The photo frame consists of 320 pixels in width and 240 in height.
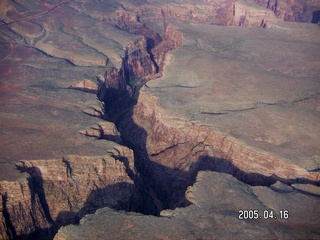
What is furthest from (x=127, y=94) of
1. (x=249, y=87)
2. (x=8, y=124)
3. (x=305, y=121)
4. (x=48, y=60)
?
(x=305, y=121)

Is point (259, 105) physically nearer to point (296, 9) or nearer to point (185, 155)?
point (185, 155)

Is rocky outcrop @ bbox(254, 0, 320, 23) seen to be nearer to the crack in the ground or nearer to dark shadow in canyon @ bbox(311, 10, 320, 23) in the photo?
dark shadow in canyon @ bbox(311, 10, 320, 23)

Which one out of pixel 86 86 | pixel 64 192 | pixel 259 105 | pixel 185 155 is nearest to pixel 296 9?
pixel 259 105

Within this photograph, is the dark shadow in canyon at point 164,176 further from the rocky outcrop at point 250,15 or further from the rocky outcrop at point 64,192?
the rocky outcrop at point 250,15

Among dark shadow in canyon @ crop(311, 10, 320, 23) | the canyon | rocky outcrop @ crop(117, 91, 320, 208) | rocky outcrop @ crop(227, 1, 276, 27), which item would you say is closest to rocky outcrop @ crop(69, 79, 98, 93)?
the canyon

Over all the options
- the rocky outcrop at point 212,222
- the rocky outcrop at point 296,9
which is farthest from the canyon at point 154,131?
the rocky outcrop at point 296,9

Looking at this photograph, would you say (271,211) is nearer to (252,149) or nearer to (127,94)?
(252,149)
